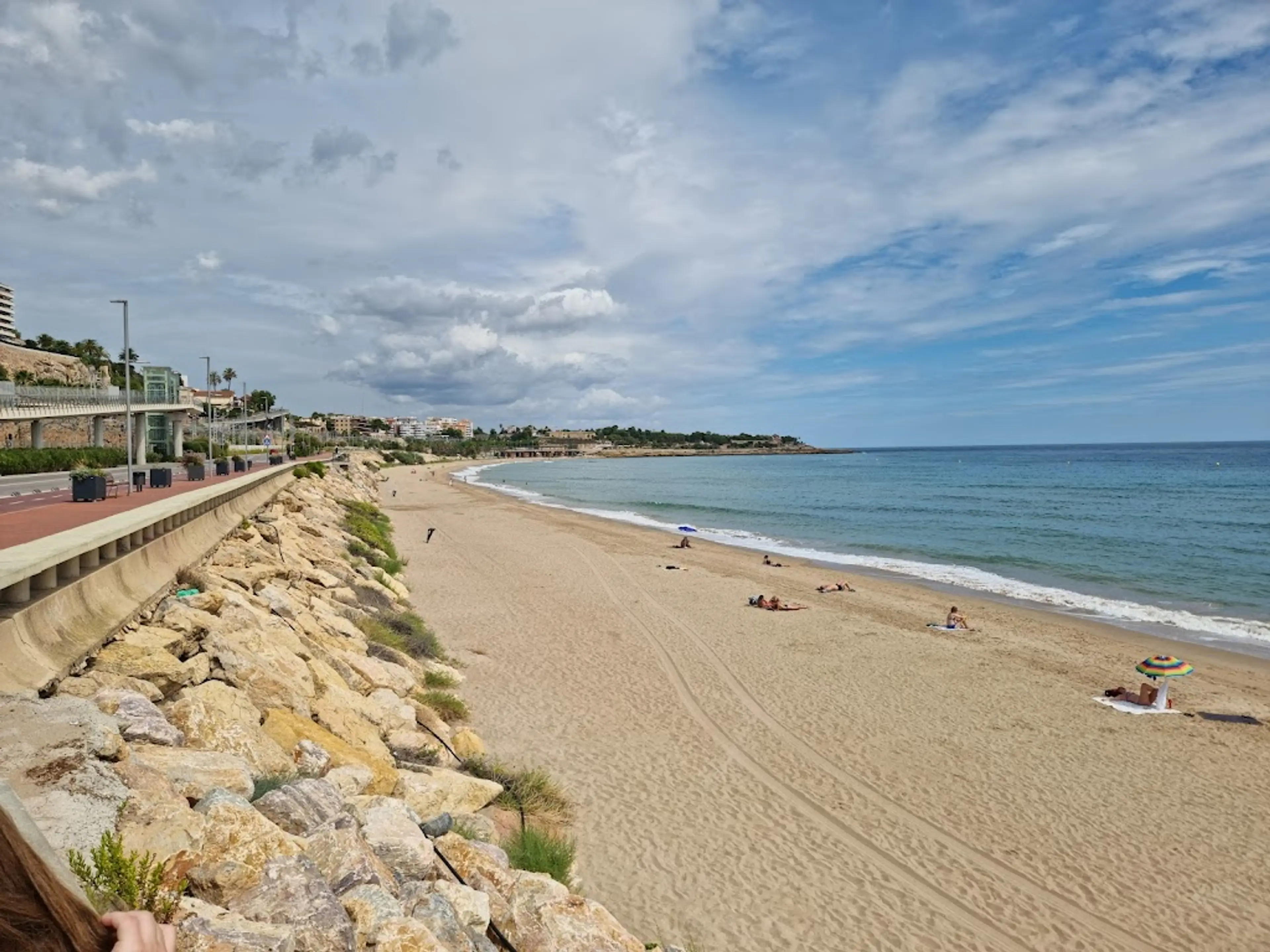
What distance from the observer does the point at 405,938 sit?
371 cm

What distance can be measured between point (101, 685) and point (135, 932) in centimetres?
495

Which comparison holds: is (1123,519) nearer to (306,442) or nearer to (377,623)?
(377,623)

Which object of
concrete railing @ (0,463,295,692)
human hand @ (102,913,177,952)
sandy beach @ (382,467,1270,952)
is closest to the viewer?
human hand @ (102,913,177,952)

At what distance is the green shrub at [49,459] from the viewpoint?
31938 mm

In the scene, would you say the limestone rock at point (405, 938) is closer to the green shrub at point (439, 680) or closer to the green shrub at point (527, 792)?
the green shrub at point (527, 792)

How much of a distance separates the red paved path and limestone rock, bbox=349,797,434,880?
5.55 meters

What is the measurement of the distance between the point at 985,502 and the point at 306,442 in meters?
59.7

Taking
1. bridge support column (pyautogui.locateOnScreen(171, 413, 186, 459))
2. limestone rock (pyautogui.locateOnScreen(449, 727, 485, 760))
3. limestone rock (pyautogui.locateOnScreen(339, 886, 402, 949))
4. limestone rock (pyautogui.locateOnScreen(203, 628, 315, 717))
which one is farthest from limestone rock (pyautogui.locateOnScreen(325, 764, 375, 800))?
bridge support column (pyautogui.locateOnScreen(171, 413, 186, 459))

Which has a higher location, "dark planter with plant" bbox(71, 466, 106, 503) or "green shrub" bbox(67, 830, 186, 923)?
"dark planter with plant" bbox(71, 466, 106, 503)

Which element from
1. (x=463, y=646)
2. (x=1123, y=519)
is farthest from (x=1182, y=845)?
(x=1123, y=519)

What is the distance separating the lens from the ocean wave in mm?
19234

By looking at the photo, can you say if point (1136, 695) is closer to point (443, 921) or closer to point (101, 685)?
point (443, 921)

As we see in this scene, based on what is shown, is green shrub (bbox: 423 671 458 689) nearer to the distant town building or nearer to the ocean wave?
the ocean wave

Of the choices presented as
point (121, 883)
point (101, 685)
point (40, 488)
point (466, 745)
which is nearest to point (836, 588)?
point (466, 745)
